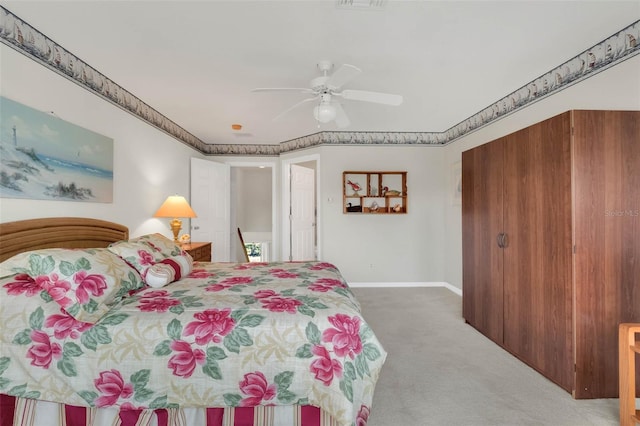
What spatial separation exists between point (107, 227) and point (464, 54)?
11.0ft

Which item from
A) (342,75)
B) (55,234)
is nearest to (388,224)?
(342,75)

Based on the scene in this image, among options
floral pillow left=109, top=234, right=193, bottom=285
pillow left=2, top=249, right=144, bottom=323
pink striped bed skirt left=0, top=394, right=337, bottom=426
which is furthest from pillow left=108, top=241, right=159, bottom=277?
pink striped bed skirt left=0, top=394, right=337, bottom=426

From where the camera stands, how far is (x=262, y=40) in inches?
86.0

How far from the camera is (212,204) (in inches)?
196

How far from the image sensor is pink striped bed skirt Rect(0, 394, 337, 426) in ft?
4.75

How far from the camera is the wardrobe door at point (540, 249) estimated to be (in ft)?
6.55

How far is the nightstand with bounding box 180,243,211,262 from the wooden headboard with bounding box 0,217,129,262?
2.52 ft

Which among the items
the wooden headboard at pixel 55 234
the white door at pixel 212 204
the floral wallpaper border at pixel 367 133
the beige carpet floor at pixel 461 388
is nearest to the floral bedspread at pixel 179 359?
the wooden headboard at pixel 55 234

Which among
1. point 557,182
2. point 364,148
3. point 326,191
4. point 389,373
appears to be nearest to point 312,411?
point 389,373

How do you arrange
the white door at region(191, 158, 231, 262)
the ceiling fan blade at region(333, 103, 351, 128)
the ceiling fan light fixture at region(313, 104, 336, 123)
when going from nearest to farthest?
1. the ceiling fan light fixture at region(313, 104, 336, 123)
2. the ceiling fan blade at region(333, 103, 351, 128)
3. the white door at region(191, 158, 231, 262)

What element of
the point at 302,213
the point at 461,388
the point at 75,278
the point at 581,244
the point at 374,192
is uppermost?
the point at 374,192

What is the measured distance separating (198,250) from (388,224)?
2.88 meters

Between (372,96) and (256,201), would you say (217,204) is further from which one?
(372,96)

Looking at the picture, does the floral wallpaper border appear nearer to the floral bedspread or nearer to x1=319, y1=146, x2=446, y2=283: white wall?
x1=319, y1=146, x2=446, y2=283: white wall
